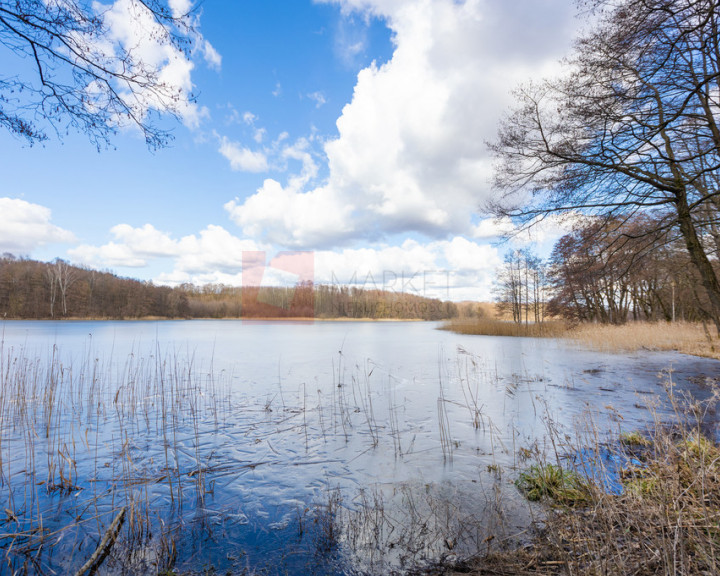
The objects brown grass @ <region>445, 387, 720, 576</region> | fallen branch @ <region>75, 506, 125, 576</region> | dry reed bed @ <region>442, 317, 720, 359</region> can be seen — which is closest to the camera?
brown grass @ <region>445, 387, 720, 576</region>

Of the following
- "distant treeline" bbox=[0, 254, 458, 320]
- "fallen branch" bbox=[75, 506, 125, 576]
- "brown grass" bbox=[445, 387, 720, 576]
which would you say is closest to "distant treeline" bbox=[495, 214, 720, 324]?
"brown grass" bbox=[445, 387, 720, 576]

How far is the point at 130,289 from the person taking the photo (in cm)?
6562

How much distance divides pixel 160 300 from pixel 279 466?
250 feet

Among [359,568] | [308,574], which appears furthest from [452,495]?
[308,574]

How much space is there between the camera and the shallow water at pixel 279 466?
3088 mm

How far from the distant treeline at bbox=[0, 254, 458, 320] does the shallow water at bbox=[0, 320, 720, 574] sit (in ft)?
187

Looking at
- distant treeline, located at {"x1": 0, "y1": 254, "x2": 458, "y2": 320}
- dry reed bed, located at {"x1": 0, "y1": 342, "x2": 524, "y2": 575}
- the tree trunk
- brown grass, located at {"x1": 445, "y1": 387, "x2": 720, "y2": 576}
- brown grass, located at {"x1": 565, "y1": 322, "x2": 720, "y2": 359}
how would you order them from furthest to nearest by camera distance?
distant treeline, located at {"x1": 0, "y1": 254, "x2": 458, "y2": 320}, brown grass, located at {"x1": 565, "y1": 322, "x2": 720, "y2": 359}, the tree trunk, dry reed bed, located at {"x1": 0, "y1": 342, "x2": 524, "y2": 575}, brown grass, located at {"x1": 445, "y1": 387, "x2": 720, "y2": 576}

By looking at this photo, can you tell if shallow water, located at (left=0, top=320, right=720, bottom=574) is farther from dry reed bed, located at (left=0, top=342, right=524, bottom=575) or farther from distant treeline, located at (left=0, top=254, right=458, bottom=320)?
distant treeline, located at (left=0, top=254, right=458, bottom=320)

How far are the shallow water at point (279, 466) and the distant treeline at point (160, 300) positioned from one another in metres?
57.1

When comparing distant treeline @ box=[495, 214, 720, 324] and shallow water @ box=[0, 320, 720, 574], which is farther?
distant treeline @ box=[495, 214, 720, 324]

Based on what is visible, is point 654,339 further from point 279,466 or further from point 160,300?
point 160,300

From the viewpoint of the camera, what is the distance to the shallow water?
10.1ft

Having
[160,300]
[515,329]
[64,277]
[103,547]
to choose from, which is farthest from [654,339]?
[160,300]

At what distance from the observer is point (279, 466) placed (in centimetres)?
488
